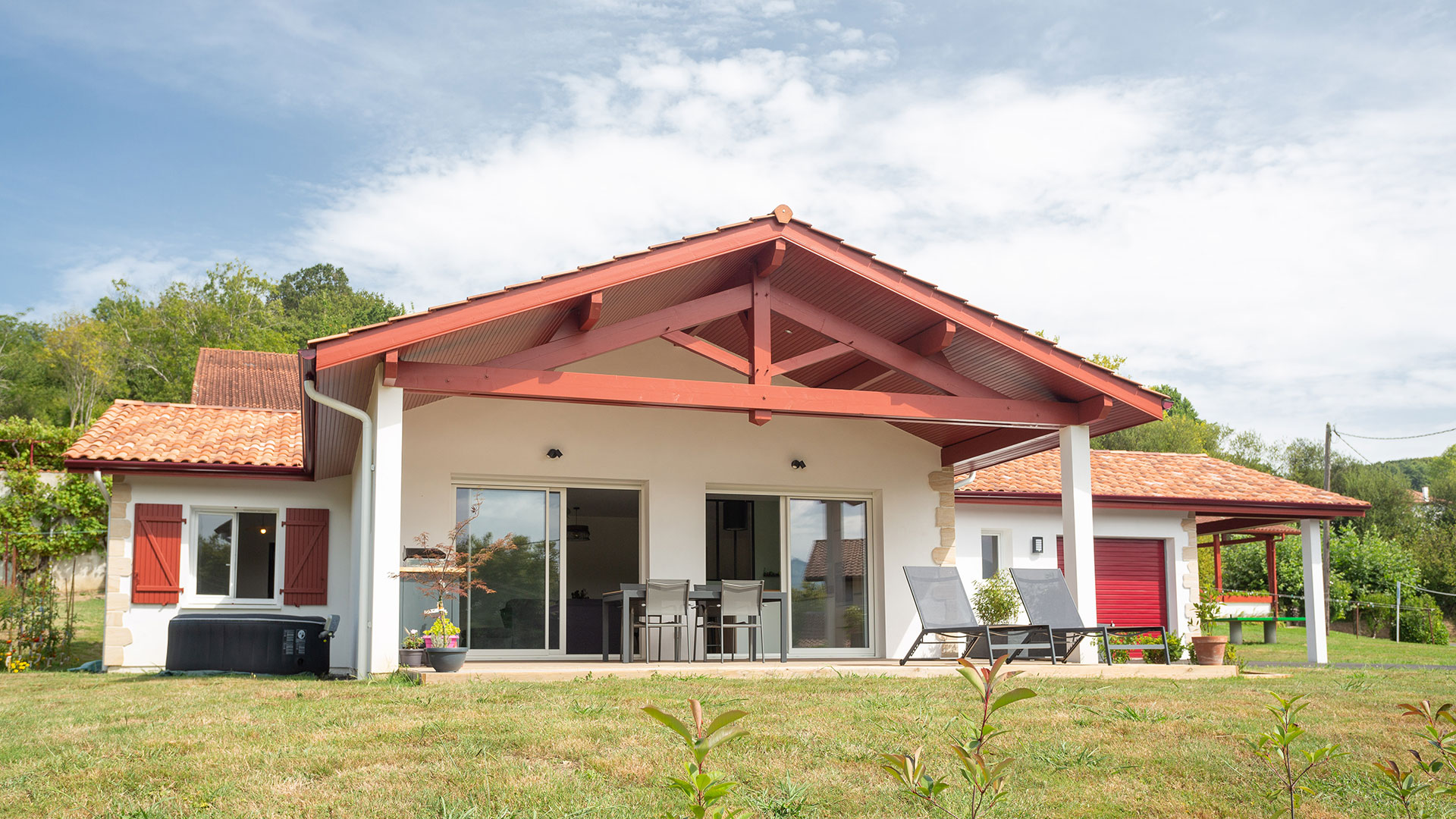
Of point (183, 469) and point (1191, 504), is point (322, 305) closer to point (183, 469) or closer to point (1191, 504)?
point (183, 469)

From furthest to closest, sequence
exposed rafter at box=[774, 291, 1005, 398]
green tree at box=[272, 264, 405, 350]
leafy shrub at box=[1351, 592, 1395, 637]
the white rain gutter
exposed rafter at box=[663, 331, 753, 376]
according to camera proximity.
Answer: green tree at box=[272, 264, 405, 350]
leafy shrub at box=[1351, 592, 1395, 637]
the white rain gutter
exposed rafter at box=[774, 291, 1005, 398]
exposed rafter at box=[663, 331, 753, 376]

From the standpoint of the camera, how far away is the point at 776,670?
8367 mm

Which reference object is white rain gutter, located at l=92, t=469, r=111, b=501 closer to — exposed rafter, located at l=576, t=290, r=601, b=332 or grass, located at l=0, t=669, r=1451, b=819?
grass, located at l=0, t=669, r=1451, b=819

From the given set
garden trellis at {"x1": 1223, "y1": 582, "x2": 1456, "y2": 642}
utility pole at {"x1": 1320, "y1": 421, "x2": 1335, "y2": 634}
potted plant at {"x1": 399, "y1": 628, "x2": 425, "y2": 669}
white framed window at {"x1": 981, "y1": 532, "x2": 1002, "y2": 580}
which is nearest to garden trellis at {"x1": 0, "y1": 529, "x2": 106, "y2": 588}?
potted plant at {"x1": 399, "y1": 628, "x2": 425, "y2": 669}

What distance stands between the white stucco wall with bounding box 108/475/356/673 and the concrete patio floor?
121 inches

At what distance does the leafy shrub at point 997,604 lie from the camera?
11.9 metres

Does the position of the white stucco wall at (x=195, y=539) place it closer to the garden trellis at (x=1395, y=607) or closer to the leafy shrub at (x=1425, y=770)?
the leafy shrub at (x=1425, y=770)

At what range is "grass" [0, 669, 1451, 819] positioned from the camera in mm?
3975

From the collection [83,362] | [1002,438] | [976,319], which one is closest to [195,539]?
[976,319]

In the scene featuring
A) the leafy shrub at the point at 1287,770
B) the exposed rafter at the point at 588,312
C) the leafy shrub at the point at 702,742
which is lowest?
the leafy shrub at the point at 1287,770

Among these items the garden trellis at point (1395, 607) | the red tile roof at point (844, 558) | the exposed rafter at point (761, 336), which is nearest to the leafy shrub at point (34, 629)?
the red tile roof at point (844, 558)

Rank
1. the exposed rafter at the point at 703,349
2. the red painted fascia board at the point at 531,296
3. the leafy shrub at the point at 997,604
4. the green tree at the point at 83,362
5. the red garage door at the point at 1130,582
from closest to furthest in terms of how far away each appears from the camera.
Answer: the red painted fascia board at the point at 531,296 → the exposed rafter at the point at 703,349 → the leafy shrub at the point at 997,604 → the red garage door at the point at 1130,582 → the green tree at the point at 83,362

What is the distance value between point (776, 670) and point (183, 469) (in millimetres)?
6670

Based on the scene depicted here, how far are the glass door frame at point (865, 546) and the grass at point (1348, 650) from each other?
6.15 metres
